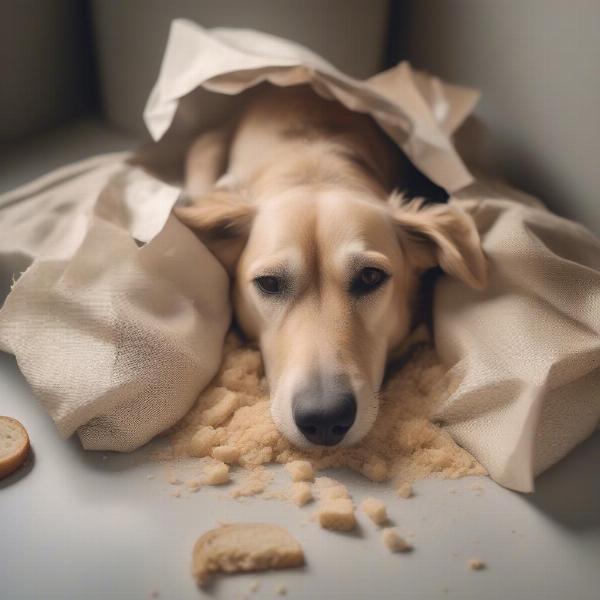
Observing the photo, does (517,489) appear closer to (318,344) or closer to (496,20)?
(318,344)

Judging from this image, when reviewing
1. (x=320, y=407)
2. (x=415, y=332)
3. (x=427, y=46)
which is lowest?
(x=415, y=332)

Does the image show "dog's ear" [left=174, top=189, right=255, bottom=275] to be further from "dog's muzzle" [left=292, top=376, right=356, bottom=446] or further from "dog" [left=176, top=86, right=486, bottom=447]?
"dog's muzzle" [left=292, top=376, right=356, bottom=446]

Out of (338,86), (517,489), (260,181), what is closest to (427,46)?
(338,86)

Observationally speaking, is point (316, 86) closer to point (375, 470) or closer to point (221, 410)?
point (221, 410)

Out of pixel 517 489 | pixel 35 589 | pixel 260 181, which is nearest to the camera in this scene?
pixel 35 589

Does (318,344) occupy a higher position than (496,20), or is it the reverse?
(496,20)

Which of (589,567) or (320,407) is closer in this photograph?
(589,567)

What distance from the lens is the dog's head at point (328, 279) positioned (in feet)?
3.99

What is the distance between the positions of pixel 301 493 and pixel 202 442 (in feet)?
0.64

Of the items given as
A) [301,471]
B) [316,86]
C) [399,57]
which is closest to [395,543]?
[301,471]

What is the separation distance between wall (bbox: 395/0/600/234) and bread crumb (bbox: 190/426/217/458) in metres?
0.99

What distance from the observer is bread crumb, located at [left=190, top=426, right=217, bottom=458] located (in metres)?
1.20

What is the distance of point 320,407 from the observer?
1.18 meters

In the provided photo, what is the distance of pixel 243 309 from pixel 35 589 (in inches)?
26.5
